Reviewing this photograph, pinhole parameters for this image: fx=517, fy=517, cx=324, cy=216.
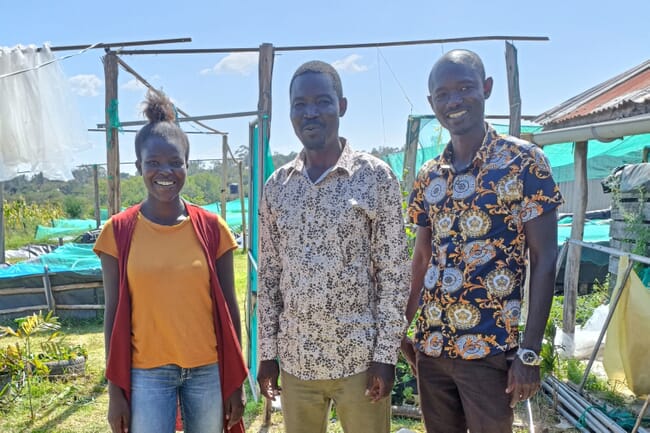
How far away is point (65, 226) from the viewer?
17.6 meters

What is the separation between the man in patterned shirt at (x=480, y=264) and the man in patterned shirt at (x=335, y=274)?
18 cm

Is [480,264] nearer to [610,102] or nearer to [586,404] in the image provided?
[586,404]

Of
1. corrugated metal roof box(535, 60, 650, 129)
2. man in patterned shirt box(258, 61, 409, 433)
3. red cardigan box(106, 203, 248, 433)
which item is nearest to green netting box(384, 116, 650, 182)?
corrugated metal roof box(535, 60, 650, 129)

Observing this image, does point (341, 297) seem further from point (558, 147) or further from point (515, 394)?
point (558, 147)

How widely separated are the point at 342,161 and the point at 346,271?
399 millimetres

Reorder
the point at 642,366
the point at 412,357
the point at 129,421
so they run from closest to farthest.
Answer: the point at 129,421 < the point at 412,357 < the point at 642,366

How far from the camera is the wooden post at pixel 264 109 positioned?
3689 mm

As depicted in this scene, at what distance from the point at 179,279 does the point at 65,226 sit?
701 inches

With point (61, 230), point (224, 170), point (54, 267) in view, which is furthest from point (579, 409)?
point (61, 230)

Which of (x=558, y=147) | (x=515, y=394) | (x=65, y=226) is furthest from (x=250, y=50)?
(x=65, y=226)

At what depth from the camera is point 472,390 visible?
1.80 metres

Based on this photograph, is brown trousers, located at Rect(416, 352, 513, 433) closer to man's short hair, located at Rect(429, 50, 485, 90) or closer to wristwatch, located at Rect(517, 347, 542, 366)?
wristwatch, located at Rect(517, 347, 542, 366)

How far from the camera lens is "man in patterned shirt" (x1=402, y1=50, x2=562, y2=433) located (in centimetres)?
174

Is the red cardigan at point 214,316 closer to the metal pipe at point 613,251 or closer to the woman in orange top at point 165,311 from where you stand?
the woman in orange top at point 165,311
